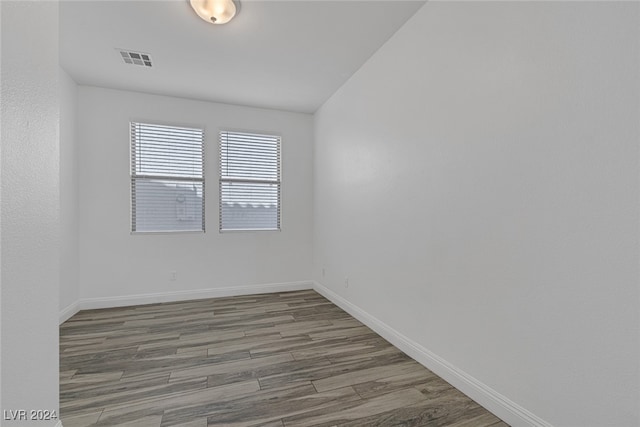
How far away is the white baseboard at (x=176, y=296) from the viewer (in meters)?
3.52

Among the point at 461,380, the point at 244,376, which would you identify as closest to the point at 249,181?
the point at 244,376

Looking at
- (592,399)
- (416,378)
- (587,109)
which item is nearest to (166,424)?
(416,378)

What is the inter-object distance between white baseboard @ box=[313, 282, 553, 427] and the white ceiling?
8.72ft

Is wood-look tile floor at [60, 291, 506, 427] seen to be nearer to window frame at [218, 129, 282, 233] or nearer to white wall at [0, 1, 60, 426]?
white wall at [0, 1, 60, 426]

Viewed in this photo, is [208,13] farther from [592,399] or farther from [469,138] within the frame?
[592,399]

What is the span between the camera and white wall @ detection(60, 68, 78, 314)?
3.11m

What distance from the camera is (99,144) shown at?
3572mm

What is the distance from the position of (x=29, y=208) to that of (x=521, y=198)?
2.27 metres

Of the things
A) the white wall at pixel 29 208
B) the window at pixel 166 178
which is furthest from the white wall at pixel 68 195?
the white wall at pixel 29 208

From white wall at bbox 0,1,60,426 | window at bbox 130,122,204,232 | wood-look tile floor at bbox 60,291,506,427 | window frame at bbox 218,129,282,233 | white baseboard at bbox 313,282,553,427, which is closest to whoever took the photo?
white wall at bbox 0,1,60,426

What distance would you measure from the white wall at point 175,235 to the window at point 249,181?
0.12 meters

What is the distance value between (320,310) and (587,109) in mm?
3040

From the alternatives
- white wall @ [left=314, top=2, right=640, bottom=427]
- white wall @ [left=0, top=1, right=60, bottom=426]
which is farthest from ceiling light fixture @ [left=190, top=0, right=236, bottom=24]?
white wall @ [left=314, top=2, right=640, bottom=427]

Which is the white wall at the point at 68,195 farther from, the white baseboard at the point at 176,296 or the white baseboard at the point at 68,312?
the white baseboard at the point at 176,296
